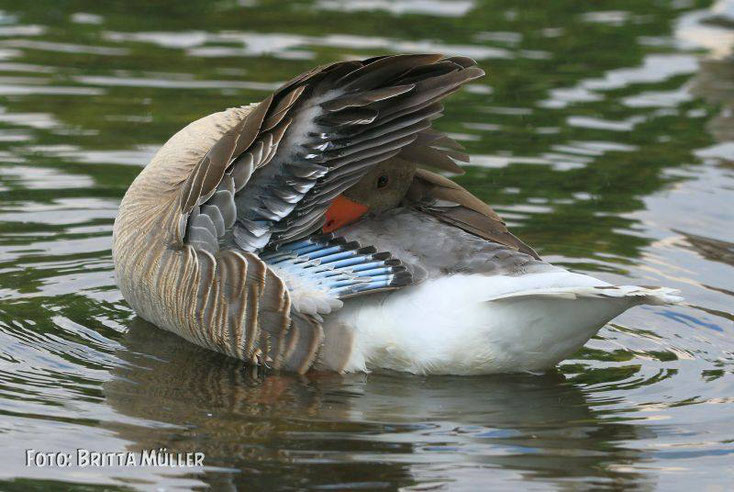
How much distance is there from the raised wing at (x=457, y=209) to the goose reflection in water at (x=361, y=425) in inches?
28.3

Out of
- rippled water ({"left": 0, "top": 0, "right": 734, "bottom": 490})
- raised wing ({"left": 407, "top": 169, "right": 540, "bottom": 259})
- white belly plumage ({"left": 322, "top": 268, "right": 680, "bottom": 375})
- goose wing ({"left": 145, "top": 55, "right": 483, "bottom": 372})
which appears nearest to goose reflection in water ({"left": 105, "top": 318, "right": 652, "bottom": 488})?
rippled water ({"left": 0, "top": 0, "right": 734, "bottom": 490})

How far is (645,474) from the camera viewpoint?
17.6 ft

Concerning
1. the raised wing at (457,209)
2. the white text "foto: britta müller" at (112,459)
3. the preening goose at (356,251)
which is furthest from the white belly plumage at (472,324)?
the white text "foto: britta müller" at (112,459)

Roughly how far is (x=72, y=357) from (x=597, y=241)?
12.1 ft

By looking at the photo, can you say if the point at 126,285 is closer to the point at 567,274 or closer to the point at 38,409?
the point at 38,409

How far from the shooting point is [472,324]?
625cm

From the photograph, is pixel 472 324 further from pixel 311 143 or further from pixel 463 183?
pixel 463 183

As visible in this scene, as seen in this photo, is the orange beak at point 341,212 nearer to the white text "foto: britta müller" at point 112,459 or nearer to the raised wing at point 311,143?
the raised wing at point 311,143

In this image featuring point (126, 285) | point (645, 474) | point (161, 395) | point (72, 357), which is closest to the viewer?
point (645, 474)

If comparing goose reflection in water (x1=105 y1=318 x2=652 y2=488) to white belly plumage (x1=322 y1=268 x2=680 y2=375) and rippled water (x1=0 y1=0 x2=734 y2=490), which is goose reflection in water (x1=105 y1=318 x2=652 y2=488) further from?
white belly plumage (x1=322 y1=268 x2=680 y2=375)

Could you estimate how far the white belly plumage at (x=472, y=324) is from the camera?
6098 millimetres

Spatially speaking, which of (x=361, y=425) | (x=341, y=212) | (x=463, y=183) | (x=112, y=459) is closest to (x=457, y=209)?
(x=341, y=212)

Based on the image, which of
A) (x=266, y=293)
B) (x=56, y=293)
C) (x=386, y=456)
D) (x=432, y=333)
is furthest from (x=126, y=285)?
(x=386, y=456)

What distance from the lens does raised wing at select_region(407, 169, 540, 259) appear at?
22.0ft
